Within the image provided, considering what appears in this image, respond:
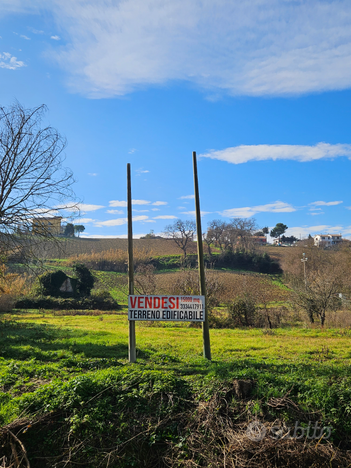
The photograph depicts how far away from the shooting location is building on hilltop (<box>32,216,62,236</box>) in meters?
14.7

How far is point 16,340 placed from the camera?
43.1ft

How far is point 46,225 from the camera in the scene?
15.0 metres

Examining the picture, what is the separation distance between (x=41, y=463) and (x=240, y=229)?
71428 mm

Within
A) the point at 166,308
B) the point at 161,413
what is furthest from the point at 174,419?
the point at 166,308

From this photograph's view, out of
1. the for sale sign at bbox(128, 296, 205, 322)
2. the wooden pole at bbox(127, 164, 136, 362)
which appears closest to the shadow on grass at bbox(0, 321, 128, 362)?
the wooden pole at bbox(127, 164, 136, 362)

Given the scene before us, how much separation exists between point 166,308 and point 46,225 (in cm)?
810

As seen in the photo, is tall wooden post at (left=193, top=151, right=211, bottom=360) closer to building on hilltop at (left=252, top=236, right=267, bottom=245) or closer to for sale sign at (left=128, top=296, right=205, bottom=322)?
for sale sign at (left=128, top=296, right=205, bottom=322)

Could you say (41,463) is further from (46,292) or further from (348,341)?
(46,292)

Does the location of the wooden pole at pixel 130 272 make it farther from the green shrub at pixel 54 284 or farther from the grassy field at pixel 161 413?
the green shrub at pixel 54 284

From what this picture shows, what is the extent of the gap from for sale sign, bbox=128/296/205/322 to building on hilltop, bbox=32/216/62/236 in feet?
23.1

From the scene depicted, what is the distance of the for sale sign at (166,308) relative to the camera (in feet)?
31.8

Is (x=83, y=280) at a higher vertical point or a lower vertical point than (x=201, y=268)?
lower

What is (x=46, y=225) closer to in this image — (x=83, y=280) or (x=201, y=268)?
(x=201, y=268)

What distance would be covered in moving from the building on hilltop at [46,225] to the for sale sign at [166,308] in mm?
7038
